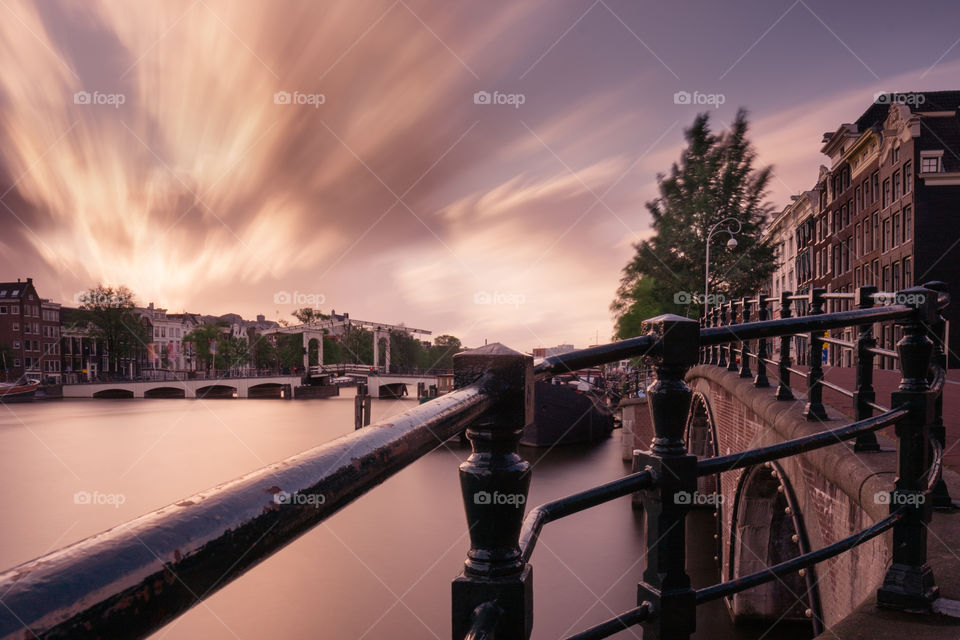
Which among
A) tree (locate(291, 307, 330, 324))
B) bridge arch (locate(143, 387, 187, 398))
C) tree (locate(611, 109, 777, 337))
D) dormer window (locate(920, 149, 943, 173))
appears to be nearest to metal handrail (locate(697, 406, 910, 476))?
tree (locate(611, 109, 777, 337))

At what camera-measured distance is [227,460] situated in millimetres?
39906

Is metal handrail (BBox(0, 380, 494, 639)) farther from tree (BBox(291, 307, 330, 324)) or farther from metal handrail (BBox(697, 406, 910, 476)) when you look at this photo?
tree (BBox(291, 307, 330, 324))

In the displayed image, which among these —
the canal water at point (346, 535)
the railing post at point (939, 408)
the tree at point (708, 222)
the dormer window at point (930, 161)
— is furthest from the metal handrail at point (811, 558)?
the dormer window at point (930, 161)

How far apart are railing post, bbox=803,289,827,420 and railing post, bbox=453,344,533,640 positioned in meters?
3.69

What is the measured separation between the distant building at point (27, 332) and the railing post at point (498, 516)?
88.8 metres

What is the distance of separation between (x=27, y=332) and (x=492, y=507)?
90.6 meters

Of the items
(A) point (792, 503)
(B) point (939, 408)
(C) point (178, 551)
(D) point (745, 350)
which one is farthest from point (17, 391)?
(C) point (178, 551)

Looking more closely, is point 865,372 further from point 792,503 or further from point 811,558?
point 792,503

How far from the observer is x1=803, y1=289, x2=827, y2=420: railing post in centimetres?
447

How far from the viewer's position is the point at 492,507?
1164 mm

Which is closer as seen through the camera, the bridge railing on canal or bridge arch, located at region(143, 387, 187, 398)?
the bridge railing on canal

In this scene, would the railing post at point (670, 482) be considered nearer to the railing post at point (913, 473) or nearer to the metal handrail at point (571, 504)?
the metal handrail at point (571, 504)

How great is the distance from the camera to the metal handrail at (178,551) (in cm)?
42

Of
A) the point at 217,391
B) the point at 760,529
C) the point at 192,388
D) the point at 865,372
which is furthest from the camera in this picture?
the point at 217,391
